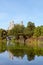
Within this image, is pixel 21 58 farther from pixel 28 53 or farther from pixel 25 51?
pixel 25 51

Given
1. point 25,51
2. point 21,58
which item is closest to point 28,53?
point 25,51

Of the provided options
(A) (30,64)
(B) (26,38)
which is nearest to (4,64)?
(A) (30,64)

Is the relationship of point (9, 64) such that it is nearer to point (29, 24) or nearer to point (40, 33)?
point (40, 33)

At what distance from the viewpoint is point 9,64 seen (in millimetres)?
18266

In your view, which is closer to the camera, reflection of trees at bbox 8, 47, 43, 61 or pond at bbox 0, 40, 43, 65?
pond at bbox 0, 40, 43, 65

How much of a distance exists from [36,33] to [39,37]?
15.7ft

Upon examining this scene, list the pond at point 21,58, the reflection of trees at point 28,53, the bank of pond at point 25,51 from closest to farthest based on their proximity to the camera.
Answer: the pond at point 21,58 → the reflection of trees at point 28,53 → the bank of pond at point 25,51

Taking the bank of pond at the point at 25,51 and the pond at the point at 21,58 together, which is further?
the bank of pond at the point at 25,51

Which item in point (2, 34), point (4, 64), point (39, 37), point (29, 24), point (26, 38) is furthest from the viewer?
point (2, 34)

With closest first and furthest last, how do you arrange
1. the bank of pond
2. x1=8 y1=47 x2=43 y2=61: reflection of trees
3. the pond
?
the pond < x1=8 y1=47 x2=43 y2=61: reflection of trees < the bank of pond

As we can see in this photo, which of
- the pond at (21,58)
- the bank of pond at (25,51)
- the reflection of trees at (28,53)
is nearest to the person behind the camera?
the pond at (21,58)

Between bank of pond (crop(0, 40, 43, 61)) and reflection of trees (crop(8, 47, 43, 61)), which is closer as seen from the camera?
reflection of trees (crop(8, 47, 43, 61))

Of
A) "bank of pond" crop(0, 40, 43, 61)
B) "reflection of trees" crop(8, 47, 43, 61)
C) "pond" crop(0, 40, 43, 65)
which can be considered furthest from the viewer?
"bank of pond" crop(0, 40, 43, 61)

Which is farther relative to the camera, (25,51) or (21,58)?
(25,51)
